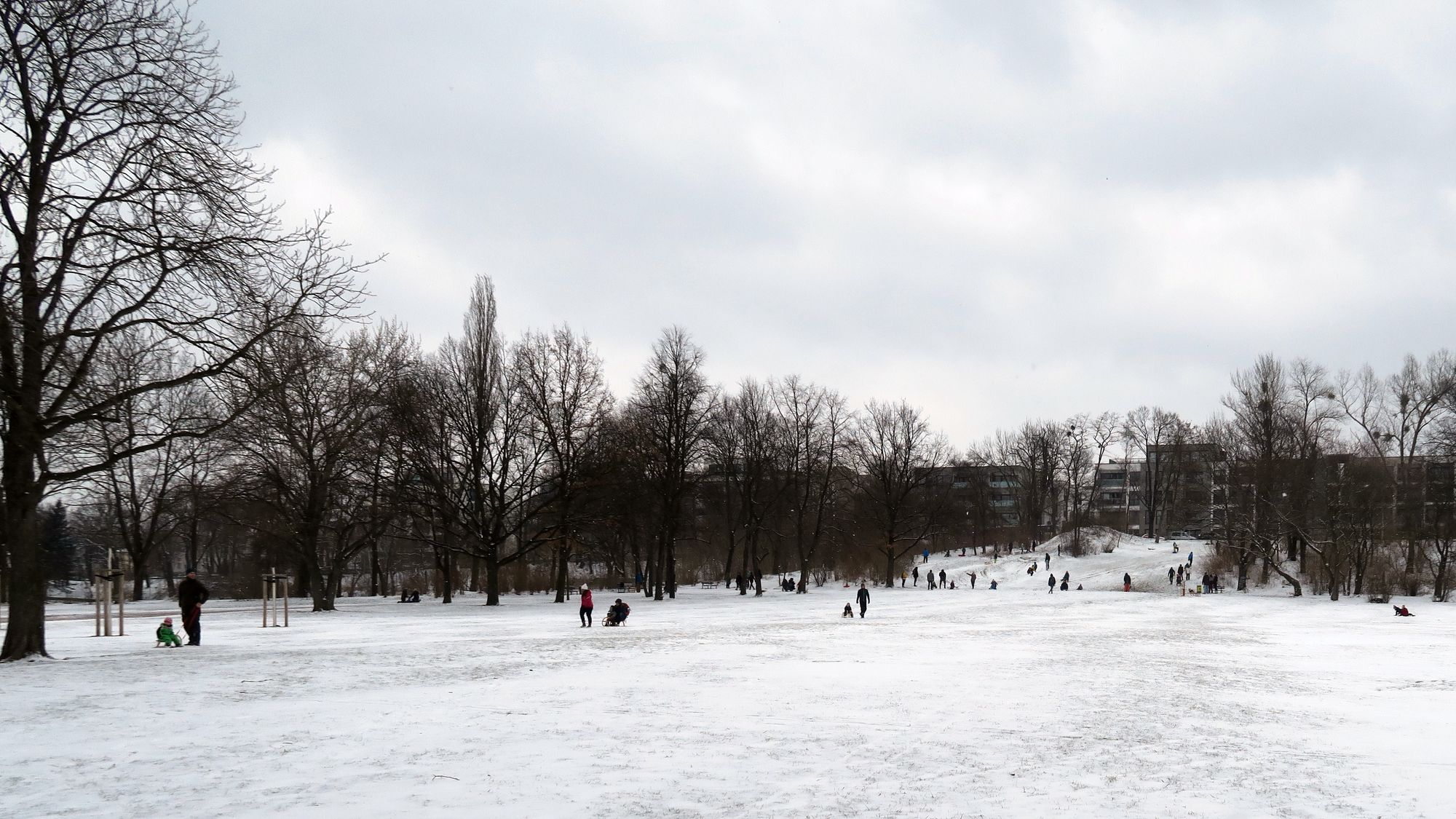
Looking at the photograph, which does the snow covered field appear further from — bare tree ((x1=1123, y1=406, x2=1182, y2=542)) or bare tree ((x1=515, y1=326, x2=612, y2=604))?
bare tree ((x1=1123, y1=406, x2=1182, y2=542))

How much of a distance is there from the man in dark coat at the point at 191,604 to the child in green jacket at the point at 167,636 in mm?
284

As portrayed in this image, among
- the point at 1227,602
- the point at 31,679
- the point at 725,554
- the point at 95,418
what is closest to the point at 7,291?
the point at 95,418

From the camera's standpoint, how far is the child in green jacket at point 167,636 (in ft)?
72.7

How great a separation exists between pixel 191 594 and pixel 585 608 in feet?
39.5

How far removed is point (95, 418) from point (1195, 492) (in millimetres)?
85983

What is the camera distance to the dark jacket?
22594 millimetres

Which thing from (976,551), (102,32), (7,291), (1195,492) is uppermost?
(102,32)

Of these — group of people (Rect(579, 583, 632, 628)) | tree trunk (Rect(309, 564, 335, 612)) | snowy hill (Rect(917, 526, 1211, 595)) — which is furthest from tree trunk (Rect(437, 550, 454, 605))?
snowy hill (Rect(917, 526, 1211, 595))

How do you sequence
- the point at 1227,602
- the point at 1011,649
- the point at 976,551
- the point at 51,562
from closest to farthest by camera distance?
the point at 1011,649, the point at 1227,602, the point at 51,562, the point at 976,551

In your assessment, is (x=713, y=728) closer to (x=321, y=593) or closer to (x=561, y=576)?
(x=321, y=593)

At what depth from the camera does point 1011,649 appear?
85.2 feet

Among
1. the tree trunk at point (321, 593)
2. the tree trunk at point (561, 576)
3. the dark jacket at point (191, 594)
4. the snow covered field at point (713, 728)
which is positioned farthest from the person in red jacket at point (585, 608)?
the tree trunk at point (561, 576)

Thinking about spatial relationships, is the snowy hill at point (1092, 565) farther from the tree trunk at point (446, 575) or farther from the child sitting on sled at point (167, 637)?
the child sitting on sled at point (167, 637)

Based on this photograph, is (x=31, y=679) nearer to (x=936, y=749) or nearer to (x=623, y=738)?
(x=623, y=738)
